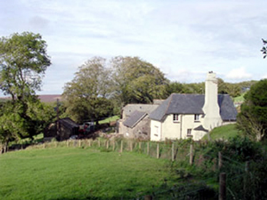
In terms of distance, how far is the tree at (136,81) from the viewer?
60.6 meters

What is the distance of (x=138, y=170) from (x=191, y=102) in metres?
22.0

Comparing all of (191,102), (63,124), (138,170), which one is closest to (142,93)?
(63,124)

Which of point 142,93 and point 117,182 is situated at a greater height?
point 142,93

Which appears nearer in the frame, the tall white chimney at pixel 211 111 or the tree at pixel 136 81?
the tall white chimney at pixel 211 111

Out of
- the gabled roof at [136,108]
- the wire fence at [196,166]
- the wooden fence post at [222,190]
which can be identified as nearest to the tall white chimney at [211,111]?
the wire fence at [196,166]

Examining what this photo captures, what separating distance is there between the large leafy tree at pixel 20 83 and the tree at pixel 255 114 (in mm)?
24696

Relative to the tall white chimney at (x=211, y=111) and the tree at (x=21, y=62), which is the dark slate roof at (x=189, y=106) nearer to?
the tall white chimney at (x=211, y=111)

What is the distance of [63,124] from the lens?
1804 inches

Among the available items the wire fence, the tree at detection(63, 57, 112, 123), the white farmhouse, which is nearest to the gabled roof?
the tree at detection(63, 57, 112, 123)

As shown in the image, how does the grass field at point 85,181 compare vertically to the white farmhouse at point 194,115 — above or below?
below

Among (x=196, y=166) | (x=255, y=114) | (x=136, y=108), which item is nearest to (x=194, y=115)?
(x=255, y=114)

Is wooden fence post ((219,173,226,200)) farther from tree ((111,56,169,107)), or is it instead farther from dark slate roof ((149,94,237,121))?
tree ((111,56,169,107))

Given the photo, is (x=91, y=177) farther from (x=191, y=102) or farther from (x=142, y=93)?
(x=142, y=93)

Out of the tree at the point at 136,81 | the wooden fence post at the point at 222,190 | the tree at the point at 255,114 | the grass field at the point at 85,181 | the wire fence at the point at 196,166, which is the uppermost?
the tree at the point at 136,81
